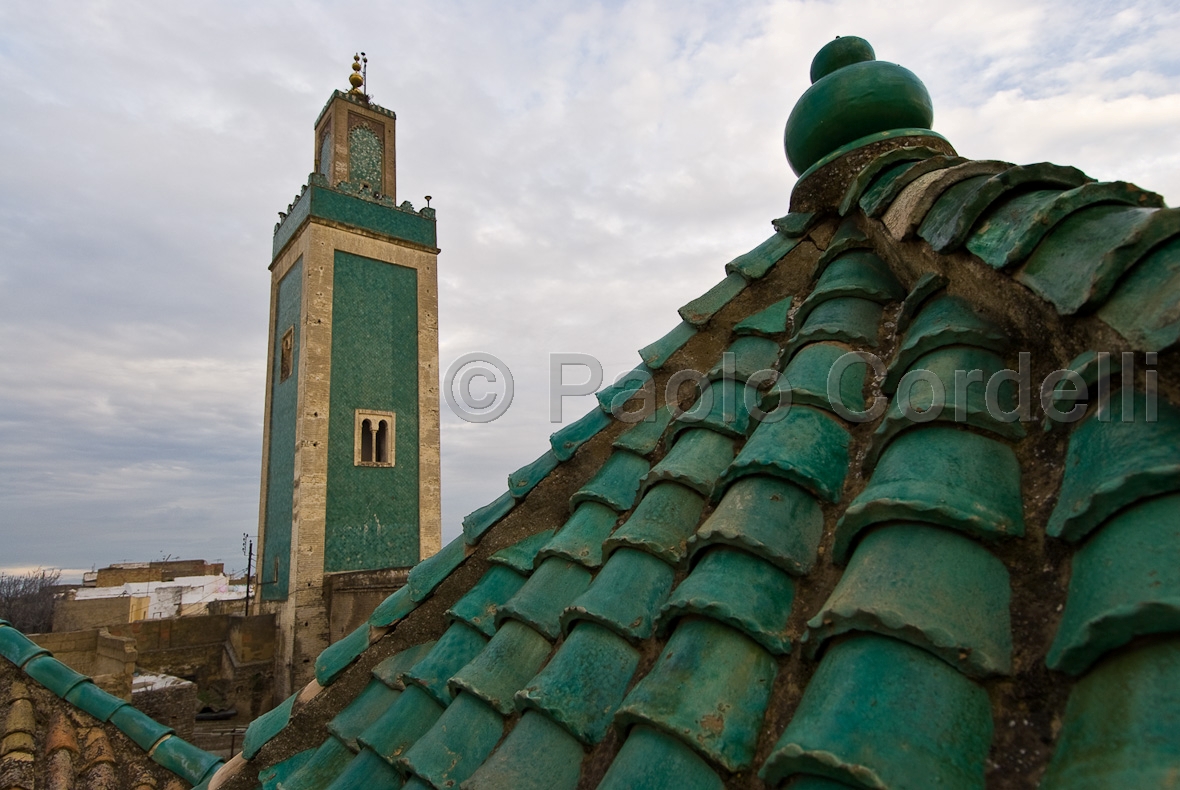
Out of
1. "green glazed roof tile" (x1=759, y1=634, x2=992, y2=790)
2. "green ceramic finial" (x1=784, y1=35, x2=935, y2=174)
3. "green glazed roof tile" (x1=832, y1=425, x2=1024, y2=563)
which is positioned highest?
"green ceramic finial" (x1=784, y1=35, x2=935, y2=174)

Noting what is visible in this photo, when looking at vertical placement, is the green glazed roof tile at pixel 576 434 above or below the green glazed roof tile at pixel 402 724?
above

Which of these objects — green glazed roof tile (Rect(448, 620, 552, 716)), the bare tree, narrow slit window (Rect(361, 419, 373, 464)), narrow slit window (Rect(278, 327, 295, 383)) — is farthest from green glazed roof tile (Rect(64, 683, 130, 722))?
the bare tree

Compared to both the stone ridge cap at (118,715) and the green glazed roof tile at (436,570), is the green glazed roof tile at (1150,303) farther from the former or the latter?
the stone ridge cap at (118,715)

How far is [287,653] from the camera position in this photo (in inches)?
479

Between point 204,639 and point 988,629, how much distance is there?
15.4m

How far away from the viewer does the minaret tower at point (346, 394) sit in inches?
502

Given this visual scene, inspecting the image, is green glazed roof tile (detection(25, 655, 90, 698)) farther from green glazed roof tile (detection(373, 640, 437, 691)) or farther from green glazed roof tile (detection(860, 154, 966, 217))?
green glazed roof tile (detection(860, 154, 966, 217))

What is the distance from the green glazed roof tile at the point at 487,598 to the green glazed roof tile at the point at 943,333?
1.08m

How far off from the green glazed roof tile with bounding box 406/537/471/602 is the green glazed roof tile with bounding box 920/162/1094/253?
1.49 metres

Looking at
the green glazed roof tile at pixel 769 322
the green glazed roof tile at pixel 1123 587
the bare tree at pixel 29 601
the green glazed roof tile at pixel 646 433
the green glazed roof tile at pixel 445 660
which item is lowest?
the bare tree at pixel 29 601

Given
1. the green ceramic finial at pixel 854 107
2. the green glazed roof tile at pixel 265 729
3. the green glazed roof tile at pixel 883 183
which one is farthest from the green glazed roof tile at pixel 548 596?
the green ceramic finial at pixel 854 107

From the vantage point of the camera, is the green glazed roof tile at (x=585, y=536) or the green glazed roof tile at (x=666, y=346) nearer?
the green glazed roof tile at (x=585, y=536)

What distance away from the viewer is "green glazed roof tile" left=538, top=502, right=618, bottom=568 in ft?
4.99

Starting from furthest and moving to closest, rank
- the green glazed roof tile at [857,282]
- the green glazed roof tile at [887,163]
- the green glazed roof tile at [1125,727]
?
the green glazed roof tile at [887,163]
the green glazed roof tile at [857,282]
the green glazed roof tile at [1125,727]
